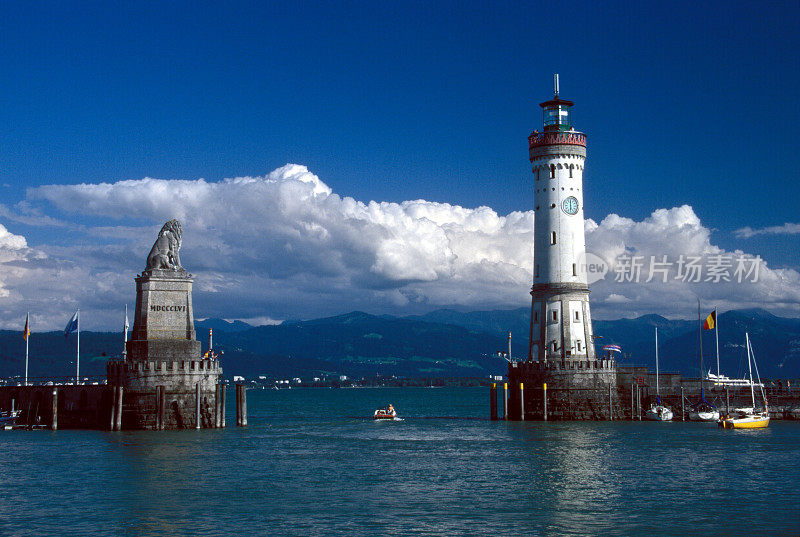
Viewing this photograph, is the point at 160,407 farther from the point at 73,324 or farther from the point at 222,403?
the point at 73,324

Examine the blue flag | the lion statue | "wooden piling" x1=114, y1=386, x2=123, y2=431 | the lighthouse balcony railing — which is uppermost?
the lighthouse balcony railing

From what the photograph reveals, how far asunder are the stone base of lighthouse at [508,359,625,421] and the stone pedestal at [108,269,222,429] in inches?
1296

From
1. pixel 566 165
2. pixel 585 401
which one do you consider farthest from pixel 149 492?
pixel 566 165

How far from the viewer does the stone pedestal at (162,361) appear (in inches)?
3260

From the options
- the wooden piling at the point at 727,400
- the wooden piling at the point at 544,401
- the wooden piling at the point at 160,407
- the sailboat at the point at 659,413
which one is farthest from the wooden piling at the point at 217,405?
the wooden piling at the point at 727,400

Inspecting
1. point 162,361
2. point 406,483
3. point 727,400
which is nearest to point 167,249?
point 162,361

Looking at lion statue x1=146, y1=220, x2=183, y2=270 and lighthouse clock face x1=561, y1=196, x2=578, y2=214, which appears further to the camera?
lighthouse clock face x1=561, y1=196, x2=578, y2=214

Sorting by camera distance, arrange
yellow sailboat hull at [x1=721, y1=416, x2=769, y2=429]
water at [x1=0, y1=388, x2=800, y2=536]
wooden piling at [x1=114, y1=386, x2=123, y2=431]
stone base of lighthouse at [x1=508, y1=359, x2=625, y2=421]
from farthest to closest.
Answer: stone base of lighthouse at [x1=508, y1=359, x2=625, y2=421], yellow sailboat hull at [x1=721, y1=416, x2=769, y2=429], wooden piling at [x1=114, y1=386, x2=123, y2=431], water at [x1=0, y1=388, x2=800, y2=536]

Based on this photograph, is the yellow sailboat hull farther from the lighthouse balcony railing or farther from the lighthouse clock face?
the lighthouse balcony railing

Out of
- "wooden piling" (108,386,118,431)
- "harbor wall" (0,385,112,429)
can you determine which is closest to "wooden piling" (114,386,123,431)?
"wooden piling" (108,386,118,431)

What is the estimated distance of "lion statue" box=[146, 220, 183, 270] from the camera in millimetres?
85250

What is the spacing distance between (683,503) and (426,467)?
1971 cm

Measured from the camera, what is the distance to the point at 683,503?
50.4m

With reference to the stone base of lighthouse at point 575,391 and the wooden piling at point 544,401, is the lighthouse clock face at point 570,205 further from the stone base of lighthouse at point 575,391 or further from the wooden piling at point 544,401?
the wooden piling at point 544,401
